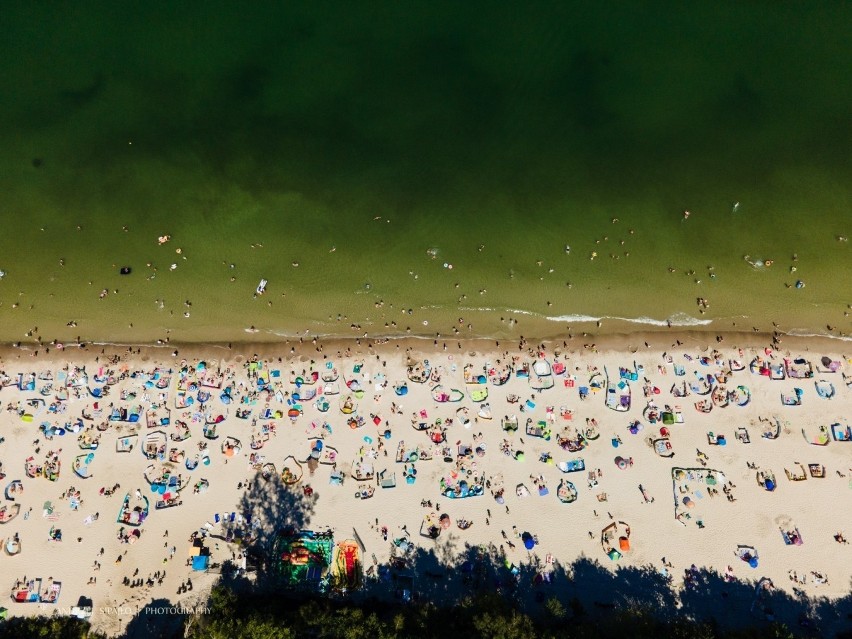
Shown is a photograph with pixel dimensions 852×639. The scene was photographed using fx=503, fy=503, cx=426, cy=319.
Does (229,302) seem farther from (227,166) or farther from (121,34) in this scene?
(121,34)

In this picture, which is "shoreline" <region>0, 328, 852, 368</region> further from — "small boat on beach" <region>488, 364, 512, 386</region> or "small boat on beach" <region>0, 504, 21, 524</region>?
"small boat on beach" <region>0, 504, 21, 524</region>

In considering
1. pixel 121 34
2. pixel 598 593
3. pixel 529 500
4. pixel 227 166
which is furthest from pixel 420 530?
pixel 121 34

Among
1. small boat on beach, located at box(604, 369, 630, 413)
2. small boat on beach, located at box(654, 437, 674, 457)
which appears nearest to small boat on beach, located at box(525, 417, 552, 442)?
small boat on beach, located at box(604, 369, 630, 413)

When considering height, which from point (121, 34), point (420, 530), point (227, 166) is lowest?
point (420, 530)

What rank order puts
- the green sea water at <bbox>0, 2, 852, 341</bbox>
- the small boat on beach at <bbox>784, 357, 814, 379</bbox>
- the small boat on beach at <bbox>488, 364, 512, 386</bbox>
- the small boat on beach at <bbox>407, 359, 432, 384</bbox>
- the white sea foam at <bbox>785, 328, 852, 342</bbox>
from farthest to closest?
the green sea water at <bbox>0, 2, 852, 341</bbox>
the small boat on beach at <bbox>407, 359, 432, 384</bbox>
the white sea foam at <bbox>785, 328, 852, 342</bbox>
the small boat on beach at <bbox>488, 364, 512, 386</bbox>
the small boat on beach at <bbox>784, 357, 814, 379</bbox>

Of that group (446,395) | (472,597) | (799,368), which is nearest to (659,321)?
(799,368)
